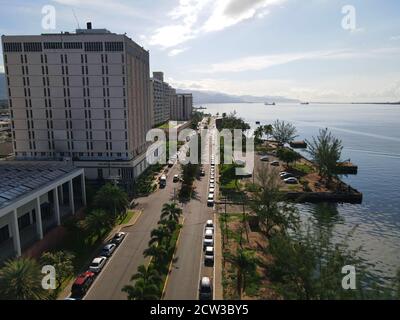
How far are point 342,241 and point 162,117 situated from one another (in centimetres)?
13918

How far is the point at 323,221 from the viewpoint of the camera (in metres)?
56.7


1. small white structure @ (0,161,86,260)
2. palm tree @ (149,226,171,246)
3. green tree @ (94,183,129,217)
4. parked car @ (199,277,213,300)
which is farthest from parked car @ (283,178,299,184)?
parked car @ (199,277,213,300)

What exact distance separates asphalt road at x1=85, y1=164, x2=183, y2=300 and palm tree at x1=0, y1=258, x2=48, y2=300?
5.95m

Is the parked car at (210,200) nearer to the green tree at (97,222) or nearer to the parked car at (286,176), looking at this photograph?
the green tree at (97,222)

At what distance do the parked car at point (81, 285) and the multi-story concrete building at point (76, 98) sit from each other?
37055mm

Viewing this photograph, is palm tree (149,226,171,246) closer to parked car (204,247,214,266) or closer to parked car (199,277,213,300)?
parked car (204,247,214,266)

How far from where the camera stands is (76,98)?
67.2m

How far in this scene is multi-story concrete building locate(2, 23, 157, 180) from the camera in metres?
65.2

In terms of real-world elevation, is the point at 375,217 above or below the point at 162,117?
below

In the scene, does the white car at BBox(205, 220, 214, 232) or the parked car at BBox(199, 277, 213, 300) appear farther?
the white car at BBox(205, 220, 214, 232)

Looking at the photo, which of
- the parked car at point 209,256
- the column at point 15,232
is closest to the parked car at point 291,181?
the parked car at point 209,256

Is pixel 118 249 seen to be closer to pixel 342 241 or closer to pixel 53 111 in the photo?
pixel 342 241
